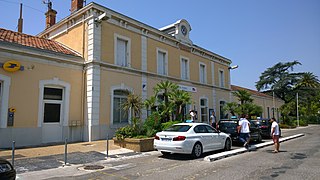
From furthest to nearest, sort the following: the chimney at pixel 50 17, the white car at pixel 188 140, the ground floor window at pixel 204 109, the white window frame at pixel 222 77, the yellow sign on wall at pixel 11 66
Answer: the white window frame at pixel 222 77
the ground floor window at pixel 204 109
the chimney at pixel 50 17
the yellow sign on wall at pixel 11 66
the white car at pixel 188 140

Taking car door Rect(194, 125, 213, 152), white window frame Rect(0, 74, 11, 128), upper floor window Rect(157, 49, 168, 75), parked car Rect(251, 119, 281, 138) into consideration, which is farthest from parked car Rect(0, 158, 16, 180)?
parked car Rect(251, 119, 281, 138)

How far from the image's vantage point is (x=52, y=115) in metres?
13.9

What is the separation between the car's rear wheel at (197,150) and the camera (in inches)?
385

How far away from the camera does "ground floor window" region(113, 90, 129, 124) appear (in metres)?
16.2

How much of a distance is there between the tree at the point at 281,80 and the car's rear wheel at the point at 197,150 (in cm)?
4698

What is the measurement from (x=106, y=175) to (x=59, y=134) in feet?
25.9

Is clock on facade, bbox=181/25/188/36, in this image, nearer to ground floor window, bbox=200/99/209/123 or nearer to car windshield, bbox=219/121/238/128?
ground floor window, bbox=200/99/209/123

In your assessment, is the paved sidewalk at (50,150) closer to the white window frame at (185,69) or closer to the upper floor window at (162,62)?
the upper floor window at (162,62)

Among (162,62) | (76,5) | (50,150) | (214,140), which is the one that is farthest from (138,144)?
(76,5)

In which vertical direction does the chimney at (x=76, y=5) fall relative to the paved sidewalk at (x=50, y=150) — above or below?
above

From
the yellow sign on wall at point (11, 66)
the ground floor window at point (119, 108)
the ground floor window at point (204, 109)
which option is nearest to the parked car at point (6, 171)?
the yellow sign on wall at point (11, 66)

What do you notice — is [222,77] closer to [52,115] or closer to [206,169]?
[52,115]

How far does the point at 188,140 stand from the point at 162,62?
39.5ft

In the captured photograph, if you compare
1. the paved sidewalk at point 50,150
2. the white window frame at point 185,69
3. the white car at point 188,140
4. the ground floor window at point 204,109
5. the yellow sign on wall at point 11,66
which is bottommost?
the paved sidewalk at point 50,150
